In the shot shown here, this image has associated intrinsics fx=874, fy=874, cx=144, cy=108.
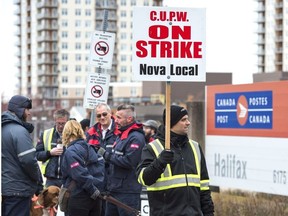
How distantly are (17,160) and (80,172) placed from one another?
1.25 metres

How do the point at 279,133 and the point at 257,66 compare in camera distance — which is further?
the point at 257,66

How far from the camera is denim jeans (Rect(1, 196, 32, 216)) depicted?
9453 mm

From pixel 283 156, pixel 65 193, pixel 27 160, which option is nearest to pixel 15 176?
pixel 27 160

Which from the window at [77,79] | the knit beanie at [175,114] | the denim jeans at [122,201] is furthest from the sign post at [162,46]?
the window at [77,79]

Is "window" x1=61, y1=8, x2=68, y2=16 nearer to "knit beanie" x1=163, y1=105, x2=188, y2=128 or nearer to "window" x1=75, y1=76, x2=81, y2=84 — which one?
"window" x1=75, y1=76, x2=81, y2=84

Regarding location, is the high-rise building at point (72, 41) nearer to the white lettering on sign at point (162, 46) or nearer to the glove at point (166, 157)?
the white lettering on sign at point (162, 46)

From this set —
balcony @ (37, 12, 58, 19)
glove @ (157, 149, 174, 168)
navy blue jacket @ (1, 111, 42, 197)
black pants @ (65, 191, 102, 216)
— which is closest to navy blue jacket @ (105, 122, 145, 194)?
black pants @ (65, 191, 102, 216)

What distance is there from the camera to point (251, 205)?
552 inches

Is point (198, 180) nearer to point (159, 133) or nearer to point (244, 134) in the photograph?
point (159, 133)

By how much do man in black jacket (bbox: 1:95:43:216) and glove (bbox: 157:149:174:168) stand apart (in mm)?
2193

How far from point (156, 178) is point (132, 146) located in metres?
3.03

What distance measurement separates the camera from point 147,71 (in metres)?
8.38

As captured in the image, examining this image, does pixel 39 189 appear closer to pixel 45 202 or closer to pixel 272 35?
pixel 45 202

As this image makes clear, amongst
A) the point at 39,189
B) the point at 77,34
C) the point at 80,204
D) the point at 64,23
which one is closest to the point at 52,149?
the point at 39,189
